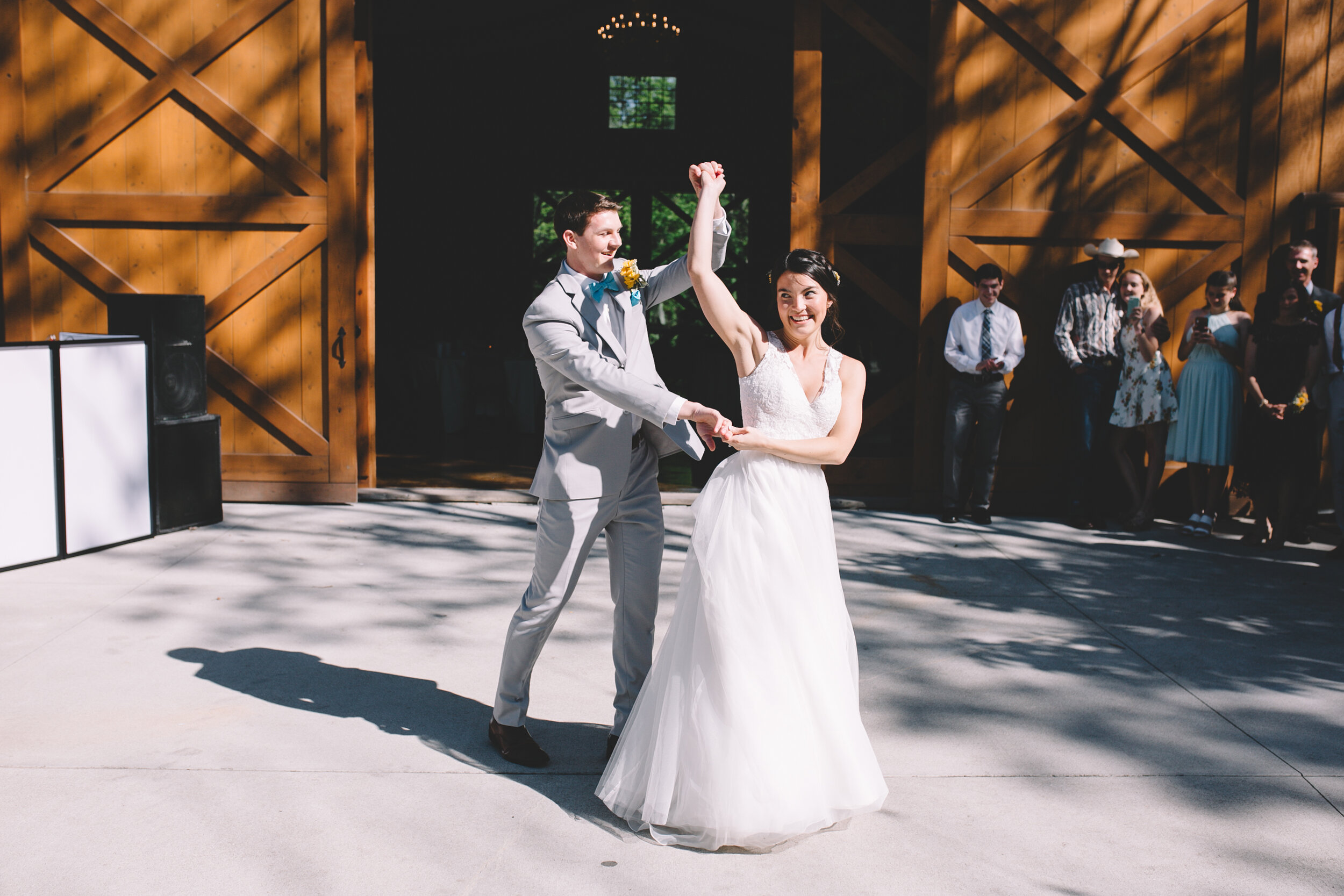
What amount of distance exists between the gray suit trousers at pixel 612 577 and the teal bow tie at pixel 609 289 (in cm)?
49

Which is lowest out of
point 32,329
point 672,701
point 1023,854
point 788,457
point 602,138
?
point 1023,854

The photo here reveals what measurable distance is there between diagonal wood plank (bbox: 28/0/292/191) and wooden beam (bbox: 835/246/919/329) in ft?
14.7

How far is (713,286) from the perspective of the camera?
3.19 m

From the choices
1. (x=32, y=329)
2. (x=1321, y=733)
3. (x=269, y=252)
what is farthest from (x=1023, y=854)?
(x=32, y=329)

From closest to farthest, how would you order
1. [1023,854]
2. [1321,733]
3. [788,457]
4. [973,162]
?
1. [1023,854]
2. [788,457]
3. [1321,733]
4. [973,162]

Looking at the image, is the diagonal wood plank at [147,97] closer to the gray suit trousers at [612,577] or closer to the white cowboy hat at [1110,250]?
the gray suit trousers at [612,577]

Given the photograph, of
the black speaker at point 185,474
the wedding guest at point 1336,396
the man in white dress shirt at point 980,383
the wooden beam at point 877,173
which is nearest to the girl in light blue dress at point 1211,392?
the wedding guest at point 1336,396

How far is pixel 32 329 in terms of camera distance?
8.00 meters

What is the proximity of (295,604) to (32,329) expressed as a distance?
421 centimetres

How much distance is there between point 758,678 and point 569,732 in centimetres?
108

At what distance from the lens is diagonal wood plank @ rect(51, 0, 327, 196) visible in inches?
305

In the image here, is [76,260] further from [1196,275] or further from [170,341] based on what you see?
[1196,275]

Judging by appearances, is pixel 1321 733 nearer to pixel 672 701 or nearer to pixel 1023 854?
pixel 1023 854

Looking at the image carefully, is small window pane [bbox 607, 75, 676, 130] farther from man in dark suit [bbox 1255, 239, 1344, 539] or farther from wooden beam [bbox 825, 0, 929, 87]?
man in dark suit [bbox 1255, 239, 1344, 539]
